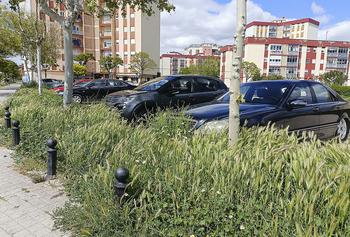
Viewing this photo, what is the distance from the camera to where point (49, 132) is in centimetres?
482

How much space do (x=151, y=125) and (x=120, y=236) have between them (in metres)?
2.68

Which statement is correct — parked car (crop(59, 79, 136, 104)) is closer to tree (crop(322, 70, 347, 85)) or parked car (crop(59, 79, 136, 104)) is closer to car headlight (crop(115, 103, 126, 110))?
car headlight (crop(115, 103, 126, 110))

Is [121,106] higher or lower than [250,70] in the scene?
lower

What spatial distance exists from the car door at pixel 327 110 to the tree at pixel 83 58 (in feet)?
174

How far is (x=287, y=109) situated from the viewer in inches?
188

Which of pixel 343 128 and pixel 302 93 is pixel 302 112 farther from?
pixel 343 128

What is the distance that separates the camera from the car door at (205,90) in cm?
795

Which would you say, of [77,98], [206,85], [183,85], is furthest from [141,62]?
[183,85]

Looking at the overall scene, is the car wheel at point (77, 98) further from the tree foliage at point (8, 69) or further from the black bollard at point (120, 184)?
the tree foliage at point (8, 69)

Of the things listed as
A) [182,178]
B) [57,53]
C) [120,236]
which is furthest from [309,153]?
[57,53]

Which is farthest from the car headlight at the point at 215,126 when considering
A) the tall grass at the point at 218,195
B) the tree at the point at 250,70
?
the tree at the point at 250,70

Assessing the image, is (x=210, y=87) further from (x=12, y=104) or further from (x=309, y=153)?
(x=12, y=104)

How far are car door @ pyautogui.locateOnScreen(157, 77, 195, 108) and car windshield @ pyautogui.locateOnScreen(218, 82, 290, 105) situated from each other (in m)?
2.09

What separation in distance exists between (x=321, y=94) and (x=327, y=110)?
424 mm
